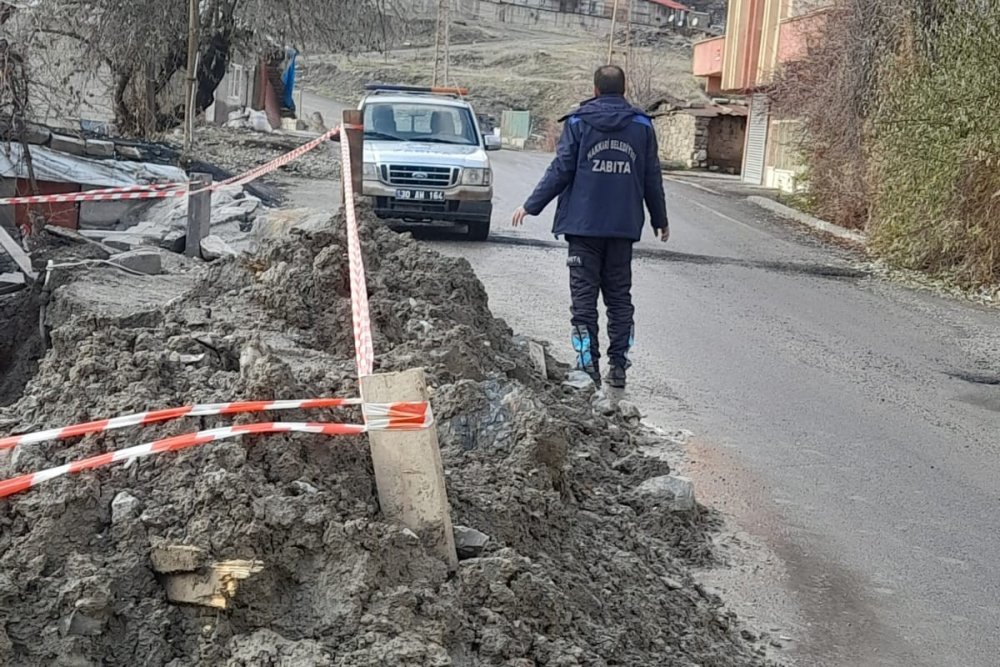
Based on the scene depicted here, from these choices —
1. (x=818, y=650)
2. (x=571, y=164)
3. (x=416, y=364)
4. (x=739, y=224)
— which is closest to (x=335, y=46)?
(x=739, y=224)

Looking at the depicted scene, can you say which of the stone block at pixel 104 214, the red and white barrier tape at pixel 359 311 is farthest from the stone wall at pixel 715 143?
the red and white barrier tape at pixel 359 311

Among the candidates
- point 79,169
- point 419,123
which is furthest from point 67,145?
point 419,123

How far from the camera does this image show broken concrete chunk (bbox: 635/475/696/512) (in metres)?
5.45

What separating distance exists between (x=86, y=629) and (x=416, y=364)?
108 inches

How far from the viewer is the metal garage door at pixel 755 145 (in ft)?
129

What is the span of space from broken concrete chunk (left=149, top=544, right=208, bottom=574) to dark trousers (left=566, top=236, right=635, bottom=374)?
4.73 m

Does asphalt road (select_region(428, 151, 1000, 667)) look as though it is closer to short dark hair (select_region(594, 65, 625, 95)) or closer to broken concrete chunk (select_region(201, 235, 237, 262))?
short dark hair (select_region(594, 65, 625, 95))

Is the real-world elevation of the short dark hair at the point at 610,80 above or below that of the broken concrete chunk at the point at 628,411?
above

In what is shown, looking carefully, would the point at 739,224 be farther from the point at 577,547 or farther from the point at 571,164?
the point at 577,547

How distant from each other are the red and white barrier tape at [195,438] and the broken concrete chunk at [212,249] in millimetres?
6619

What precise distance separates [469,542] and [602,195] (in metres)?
4.11

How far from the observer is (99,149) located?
46.4 feet

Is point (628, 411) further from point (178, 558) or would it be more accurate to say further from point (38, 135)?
point (38, 135)

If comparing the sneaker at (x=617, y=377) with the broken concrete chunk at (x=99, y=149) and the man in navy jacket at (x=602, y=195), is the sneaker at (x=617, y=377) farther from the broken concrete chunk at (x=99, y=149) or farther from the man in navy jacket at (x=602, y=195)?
the broken concrete chunk at (x=99, y=149)
